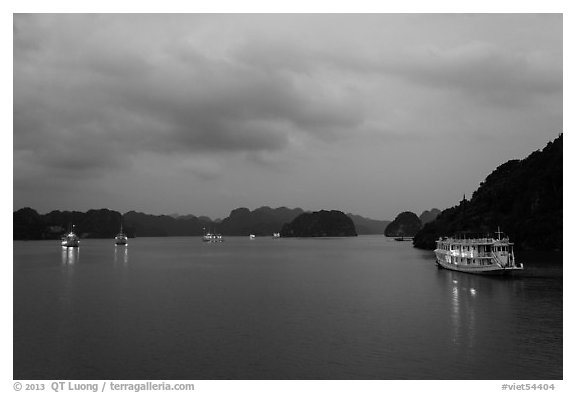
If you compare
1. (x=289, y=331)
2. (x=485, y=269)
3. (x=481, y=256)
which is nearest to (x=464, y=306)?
(x=289, y=331)

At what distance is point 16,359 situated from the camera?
3819 centimetres

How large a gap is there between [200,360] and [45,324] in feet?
83.6

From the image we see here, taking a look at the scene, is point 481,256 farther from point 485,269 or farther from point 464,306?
point 464,306

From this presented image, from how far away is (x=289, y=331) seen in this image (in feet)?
157

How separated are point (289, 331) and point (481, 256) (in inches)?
2647

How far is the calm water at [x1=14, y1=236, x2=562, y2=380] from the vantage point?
3541 cm

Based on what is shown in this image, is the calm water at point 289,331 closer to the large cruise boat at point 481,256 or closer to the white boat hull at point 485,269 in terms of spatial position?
the white boat hull at point 485,269

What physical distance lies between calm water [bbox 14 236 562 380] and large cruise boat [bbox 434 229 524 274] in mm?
7875

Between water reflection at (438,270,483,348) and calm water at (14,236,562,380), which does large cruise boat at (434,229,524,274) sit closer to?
water reflection at (438,270,483,348)

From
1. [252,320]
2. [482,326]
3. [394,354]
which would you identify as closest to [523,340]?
[482,326]

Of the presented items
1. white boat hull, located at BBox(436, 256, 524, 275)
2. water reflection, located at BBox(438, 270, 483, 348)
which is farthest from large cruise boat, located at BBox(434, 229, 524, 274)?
water reflection, located at BBox(438, 270, 483, 348)

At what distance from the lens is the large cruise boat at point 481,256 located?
94062mm
